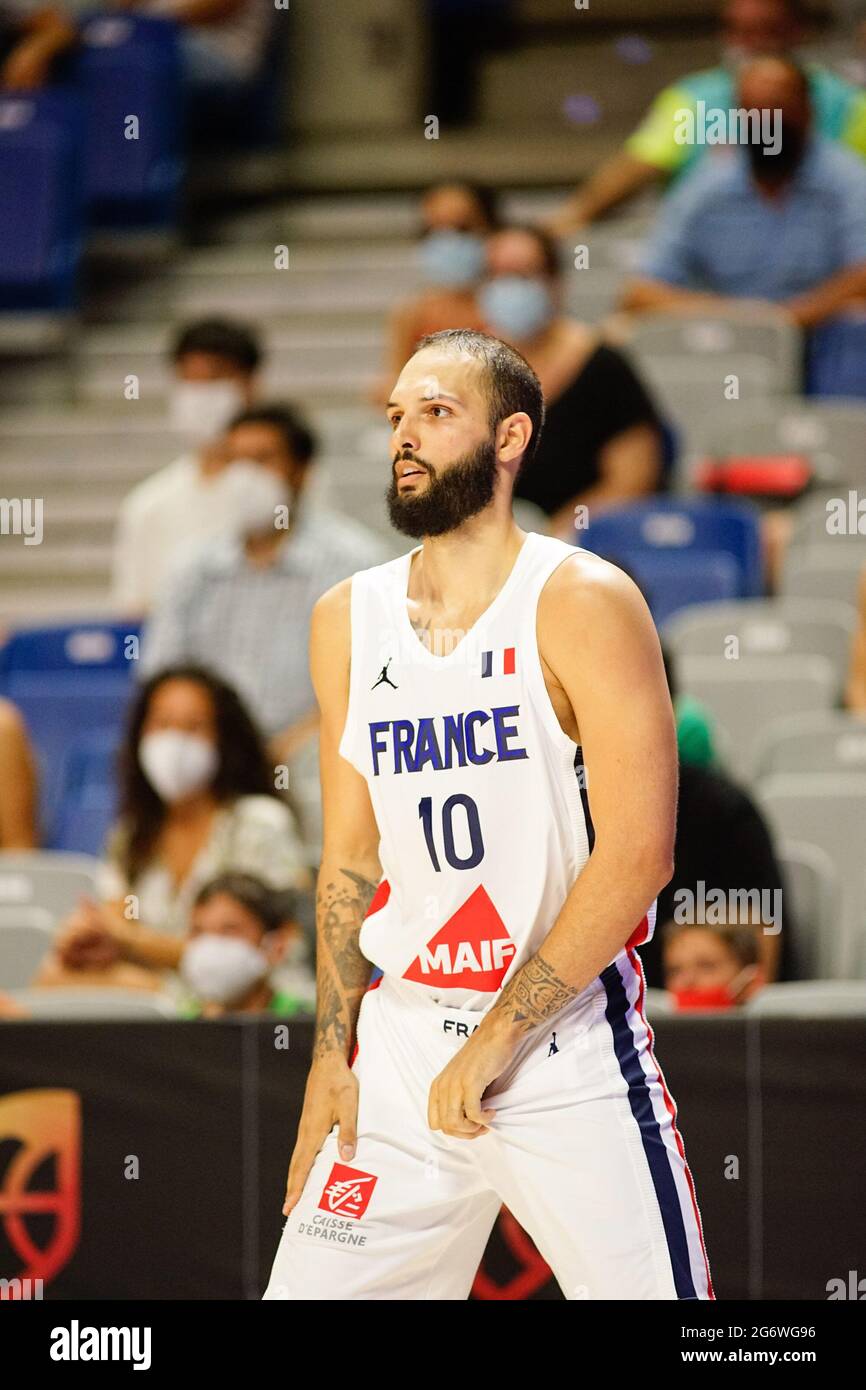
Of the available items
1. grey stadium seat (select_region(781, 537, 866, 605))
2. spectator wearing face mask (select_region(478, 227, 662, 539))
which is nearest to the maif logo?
spectator wearing face mask (select_region(478, 227, 662, 539))

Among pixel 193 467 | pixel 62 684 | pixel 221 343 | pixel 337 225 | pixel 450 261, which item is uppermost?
pixel 337 225

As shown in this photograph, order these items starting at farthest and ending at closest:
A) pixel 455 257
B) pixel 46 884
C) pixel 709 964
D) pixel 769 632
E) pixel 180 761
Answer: pixel 455 257 < pixel 769 632 < pixel 180 761 < pixel 46 884 < pixel 709 964

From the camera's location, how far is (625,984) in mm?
3104

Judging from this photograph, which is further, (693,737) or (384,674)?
(693,737)

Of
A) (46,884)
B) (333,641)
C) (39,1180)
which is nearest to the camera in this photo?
(333,641)

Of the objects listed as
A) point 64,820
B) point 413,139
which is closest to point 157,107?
point 413,139

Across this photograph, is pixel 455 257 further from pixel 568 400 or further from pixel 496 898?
pixel 496 898

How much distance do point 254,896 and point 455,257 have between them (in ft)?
11.0

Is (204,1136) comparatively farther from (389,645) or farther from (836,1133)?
(389,645)

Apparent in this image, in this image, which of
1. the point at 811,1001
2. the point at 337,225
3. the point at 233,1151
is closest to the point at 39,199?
the point at 337,225

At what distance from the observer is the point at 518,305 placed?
6.95 metres

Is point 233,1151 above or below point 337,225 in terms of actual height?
below

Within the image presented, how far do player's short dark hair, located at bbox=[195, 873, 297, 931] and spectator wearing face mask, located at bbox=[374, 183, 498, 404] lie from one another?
302cm
